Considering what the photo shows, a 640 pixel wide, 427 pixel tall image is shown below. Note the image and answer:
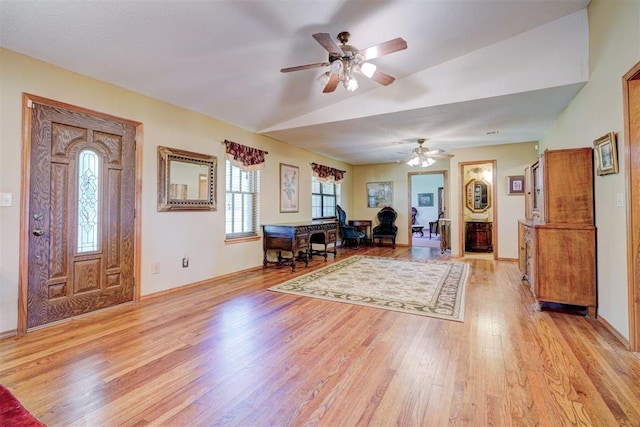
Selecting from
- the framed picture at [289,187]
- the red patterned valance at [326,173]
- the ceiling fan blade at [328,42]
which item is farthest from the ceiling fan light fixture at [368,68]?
the red patterned valance at [326,173]

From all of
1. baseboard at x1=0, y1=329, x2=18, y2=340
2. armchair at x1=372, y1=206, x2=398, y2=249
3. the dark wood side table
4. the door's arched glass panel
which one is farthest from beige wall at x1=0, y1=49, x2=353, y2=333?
armchair at x1=372, y1=206, x2=398, y2=249

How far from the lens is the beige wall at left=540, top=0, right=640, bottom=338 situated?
2264mm

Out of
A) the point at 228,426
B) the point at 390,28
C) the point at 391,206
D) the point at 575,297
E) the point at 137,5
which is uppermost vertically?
the point at 390,28

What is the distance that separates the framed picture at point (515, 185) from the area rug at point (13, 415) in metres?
6.98

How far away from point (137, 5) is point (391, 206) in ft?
23.0

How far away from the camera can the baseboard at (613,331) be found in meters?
2.26

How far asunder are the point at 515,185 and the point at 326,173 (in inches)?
154

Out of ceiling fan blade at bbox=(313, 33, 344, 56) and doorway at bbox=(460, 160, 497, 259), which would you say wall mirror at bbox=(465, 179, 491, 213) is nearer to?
doorway at bbox=(460, 160, 497, 259)

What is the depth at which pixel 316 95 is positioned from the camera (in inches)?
155

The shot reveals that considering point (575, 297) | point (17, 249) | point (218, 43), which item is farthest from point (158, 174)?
point (575, 297)

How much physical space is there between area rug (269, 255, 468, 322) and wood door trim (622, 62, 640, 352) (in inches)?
46.3

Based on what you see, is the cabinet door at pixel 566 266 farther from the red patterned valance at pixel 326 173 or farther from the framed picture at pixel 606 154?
the red patterned valance at pixel 326 173

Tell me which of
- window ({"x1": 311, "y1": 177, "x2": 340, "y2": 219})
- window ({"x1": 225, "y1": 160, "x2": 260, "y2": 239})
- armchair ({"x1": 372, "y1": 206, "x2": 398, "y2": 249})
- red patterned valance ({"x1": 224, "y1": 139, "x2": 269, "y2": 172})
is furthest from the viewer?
armchair ({"x1": 372, "y1": 206, "x2": 398, "y2": 249})

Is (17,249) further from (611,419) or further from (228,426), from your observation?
(611,419)
